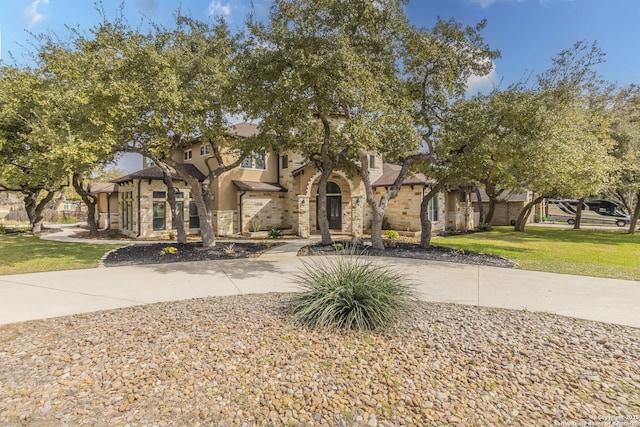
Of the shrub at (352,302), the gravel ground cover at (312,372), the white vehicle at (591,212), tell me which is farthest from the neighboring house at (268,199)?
the white vehicle at (591,212)

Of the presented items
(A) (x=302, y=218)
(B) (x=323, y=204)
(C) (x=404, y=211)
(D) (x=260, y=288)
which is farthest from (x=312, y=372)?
(C) (x=404, y=211)

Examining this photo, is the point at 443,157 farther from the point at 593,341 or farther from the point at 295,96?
the point at 593,341

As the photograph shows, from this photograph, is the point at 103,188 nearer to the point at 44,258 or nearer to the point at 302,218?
the point at 44,258

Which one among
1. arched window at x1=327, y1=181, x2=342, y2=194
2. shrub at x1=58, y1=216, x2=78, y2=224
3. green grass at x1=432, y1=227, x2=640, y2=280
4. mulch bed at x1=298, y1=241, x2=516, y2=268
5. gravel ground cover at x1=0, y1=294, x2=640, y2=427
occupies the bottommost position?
gravel ground cover at x1=0, y1=294, x2=640, y2=427

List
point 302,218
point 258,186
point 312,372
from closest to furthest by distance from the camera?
point 312,372 < point 302,218 < point 258,186

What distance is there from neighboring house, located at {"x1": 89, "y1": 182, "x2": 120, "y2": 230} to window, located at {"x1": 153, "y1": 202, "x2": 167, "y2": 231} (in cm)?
772

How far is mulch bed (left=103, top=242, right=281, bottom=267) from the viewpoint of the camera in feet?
35.7

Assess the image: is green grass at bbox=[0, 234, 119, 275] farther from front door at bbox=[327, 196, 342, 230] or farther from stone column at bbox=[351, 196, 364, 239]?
front door at bbox=[327, 196, 342, 230]

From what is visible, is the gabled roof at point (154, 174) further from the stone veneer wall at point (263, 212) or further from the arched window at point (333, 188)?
the arched window at point (333, 188)

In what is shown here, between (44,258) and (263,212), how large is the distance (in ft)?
36.3

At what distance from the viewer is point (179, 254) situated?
11883 millimetres

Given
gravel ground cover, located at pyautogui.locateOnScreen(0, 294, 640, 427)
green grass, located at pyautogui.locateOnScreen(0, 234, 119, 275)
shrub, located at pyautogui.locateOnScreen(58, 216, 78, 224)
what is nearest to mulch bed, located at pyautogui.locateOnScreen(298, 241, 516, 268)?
gravel ground cover, located at pyautogui.locateOnScreen(0, 294, 640, 427)

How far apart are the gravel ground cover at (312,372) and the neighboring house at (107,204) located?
74.6 feet

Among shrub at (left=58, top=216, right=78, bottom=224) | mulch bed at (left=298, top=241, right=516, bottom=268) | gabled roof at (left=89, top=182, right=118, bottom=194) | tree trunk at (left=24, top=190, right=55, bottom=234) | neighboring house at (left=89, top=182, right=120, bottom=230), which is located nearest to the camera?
mulch bed at (left=298, top=241, right=516, bottom=268)
